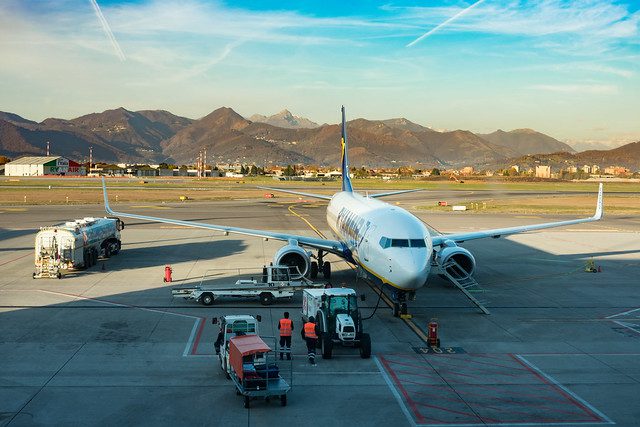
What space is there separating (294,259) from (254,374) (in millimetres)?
17125

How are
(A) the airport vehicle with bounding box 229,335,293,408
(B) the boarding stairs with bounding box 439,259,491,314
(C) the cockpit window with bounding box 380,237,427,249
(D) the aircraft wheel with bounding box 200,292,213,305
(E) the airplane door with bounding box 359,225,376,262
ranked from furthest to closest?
(B) the boarding stairs with bounding box 439,259,491,314 → (D) the aircraft wheel with bounding box 200,292,213,305 → (E) the airplane door with bounding box 359,225,376,262 → (C) the cockpit window with bounding box 380,237,427,249 → (A) the airport vehicle with bounding box 229,335,293,408

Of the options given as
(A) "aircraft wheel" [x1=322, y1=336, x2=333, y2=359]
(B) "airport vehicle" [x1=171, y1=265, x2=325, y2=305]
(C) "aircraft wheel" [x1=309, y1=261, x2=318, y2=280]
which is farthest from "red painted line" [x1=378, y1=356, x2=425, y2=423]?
(C) "aircraft wheel" [x1=309, y1=261, x2=318, y2=280]

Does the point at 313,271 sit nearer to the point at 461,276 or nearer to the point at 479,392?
the point at 461,276

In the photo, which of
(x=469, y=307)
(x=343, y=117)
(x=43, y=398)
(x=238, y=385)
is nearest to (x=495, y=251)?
(x=343, y=117)

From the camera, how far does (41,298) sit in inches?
1277

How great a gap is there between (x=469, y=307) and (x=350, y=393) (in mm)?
14548

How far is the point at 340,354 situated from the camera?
24141 millimetres

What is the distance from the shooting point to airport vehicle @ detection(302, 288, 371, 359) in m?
23.6

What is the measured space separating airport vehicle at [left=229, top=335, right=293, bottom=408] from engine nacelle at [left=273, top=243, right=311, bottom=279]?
15.5m

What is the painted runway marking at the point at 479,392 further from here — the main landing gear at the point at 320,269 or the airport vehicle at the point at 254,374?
the main landing gear at the point at 320,269

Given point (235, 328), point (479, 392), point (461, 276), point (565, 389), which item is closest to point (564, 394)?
point (565, 389)

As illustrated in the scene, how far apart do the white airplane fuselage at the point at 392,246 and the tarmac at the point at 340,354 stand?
2.39 m

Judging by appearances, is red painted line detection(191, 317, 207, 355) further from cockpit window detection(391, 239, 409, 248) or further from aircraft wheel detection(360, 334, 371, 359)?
cockpit window detection(391, 239, 409, 248)

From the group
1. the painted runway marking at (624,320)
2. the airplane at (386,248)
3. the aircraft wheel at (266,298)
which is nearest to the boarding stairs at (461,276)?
the airplane at (386,248)
